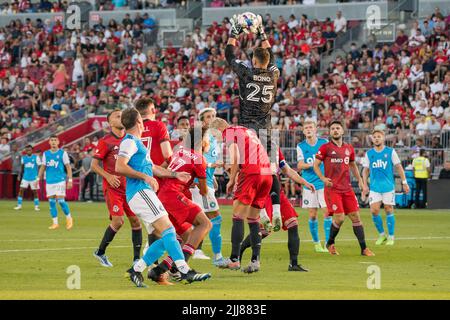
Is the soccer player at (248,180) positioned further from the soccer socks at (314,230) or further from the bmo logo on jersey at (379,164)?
the bmo logo on jersey at (379,164)

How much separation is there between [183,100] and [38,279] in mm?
30956

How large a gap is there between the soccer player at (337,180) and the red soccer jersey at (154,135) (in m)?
5.10

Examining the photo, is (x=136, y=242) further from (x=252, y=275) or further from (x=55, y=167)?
(x=55, y=167)

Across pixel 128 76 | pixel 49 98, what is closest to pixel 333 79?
pixel 128 76

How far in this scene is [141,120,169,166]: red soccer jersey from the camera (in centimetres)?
1577

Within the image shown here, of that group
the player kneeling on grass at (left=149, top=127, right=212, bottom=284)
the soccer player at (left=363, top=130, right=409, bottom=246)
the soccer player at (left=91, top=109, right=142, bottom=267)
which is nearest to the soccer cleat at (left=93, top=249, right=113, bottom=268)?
the soccer player at (left=91, top=109, right=142, bottom=267)

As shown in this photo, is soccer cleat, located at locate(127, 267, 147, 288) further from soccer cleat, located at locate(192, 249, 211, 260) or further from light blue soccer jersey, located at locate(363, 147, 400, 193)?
light blue soccer jersey, located at locate(363, 147, 400, 193)

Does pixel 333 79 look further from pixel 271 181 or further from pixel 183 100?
pixel 271 181

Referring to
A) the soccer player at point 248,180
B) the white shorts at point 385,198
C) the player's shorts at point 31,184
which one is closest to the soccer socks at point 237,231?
the soccer player at point 248,180

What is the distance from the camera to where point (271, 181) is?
51.8ft

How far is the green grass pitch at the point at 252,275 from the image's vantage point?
12859 mm

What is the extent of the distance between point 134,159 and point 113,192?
4.14 metres

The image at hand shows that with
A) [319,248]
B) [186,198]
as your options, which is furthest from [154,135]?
[319,248]

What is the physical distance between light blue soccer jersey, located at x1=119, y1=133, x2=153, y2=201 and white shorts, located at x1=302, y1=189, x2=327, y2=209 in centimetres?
848
